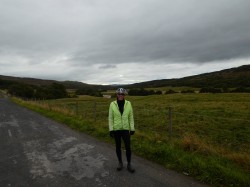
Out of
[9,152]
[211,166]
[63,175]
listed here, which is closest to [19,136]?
[9,152]

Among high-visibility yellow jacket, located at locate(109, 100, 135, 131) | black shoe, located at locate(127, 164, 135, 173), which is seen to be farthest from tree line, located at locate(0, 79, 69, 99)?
black shoe, located at locate(127, 164, 135, 173)

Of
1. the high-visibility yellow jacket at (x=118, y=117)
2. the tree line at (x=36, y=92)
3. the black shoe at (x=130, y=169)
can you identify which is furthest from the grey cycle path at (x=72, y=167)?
the tree line at (x=36, y=92)

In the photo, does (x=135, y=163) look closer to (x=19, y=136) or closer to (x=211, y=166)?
(x=211, y=166)

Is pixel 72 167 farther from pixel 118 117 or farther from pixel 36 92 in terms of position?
pixel 36 92

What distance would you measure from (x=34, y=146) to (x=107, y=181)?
5.04 m

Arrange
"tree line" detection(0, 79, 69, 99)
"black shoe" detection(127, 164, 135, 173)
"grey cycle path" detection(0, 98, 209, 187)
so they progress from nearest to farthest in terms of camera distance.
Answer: "grey cycle path" detection(0, 98, 209, 187), "black shoe" detection(127, 164, 135, 173), "tree line" detection(0, 79, 69, 99)

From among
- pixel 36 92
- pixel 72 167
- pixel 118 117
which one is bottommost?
pixel 72 167

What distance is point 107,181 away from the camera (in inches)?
224

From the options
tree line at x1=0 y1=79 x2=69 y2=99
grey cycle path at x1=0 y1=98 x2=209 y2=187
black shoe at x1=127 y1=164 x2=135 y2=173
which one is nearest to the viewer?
grey cycle path at x1=0 y1=98 x2=209 y2=187

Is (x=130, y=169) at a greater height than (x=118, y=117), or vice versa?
(x=118, y=117)

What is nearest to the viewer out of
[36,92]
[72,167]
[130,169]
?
[130,169]

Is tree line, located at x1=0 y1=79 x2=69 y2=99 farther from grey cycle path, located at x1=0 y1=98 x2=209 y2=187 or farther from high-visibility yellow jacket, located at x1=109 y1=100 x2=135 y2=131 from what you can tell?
high-visibility yellow jacket, located at x1=109 y1=100 x2=135 y2=131

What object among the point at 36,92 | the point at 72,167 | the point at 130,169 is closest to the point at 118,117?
the point at 130,169

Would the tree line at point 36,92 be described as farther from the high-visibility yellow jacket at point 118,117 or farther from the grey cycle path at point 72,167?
the high-visibility yellow jacket at point 118,117
